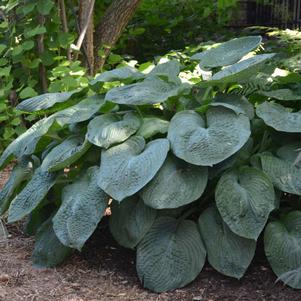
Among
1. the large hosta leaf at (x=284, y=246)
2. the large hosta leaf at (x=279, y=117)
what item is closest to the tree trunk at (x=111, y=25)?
the large hosta leaf at (x=279, y=117)

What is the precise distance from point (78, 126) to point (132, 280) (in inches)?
37.8

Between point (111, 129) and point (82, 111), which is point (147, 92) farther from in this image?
point (82, 111)

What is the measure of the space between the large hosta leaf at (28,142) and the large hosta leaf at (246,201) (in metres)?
1.08

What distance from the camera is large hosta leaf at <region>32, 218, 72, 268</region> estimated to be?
3258 millimetres

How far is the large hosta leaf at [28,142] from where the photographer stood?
3.52m

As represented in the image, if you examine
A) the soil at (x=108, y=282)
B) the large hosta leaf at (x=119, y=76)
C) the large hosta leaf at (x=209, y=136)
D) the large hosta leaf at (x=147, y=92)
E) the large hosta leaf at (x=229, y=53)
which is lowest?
the soil at (x=108, y=282)

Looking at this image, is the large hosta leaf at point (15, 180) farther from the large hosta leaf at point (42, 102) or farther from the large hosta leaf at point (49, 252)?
the large hosta leaf at point (49, 252)

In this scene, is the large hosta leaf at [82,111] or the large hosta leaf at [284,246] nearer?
the large hosta leaf at [284,246]

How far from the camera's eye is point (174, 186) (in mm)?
2973

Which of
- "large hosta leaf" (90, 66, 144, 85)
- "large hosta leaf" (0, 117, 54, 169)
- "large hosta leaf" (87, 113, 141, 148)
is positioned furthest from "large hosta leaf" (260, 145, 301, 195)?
"large hosta leaf" (0, 117, 54, 169)

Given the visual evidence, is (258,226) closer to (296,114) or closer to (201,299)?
(201,299)

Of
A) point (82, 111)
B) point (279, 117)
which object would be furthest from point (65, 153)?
point (279, 117)

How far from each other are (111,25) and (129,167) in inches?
130

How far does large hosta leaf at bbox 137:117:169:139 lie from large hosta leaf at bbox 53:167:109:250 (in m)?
0.33
